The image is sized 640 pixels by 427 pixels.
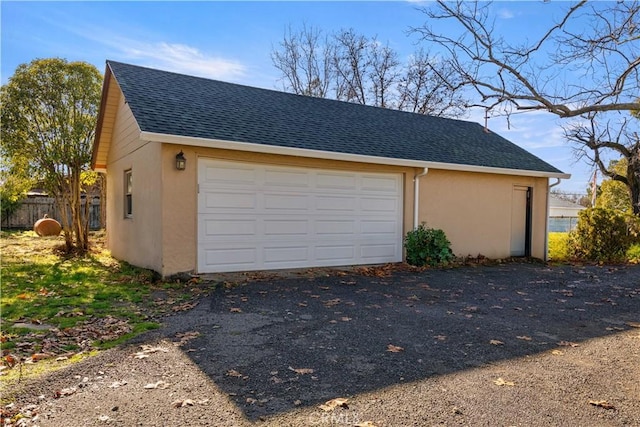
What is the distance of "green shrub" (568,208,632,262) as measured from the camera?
38.7 ft

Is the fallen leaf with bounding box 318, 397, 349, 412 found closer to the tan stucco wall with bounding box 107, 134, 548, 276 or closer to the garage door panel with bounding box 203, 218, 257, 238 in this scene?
the tan stucco wall with bounding box 107, 134, 548, 276

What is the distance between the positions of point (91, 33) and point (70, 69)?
7.34 feet

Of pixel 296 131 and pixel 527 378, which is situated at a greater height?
pixel 296 131

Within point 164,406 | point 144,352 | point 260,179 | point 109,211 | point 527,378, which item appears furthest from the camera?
point 109,211

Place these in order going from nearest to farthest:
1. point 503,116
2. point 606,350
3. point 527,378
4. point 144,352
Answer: point 527,378, point 144,352, point 606,350, point 503,116

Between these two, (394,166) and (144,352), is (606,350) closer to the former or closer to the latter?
(144,352)

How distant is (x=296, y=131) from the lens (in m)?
9.30

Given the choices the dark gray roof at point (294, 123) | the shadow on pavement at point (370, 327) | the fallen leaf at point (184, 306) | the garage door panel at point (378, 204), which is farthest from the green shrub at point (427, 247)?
the fallen leaf at point (184, 306)

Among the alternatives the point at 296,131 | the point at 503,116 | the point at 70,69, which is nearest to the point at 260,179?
the point at 296,131

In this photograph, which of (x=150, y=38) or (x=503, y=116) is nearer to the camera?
(x=503, y=116)

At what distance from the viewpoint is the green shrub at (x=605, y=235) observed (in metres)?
11.8

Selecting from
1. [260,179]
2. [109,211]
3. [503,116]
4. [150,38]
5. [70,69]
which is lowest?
[109,211]

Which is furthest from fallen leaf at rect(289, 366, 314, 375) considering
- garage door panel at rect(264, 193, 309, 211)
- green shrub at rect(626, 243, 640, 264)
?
green shrub at rect(626, 243, 640, 264)

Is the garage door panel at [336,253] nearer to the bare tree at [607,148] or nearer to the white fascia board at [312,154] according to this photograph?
the white fascia board at [312,154]
